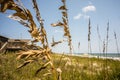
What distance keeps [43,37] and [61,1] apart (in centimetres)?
109

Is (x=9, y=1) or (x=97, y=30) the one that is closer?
(x=9, y=1)

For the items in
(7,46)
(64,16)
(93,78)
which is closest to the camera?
(64,16)

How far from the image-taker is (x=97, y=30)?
4.07 meters

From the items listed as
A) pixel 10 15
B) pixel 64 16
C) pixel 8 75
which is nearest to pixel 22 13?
pixel 10 15

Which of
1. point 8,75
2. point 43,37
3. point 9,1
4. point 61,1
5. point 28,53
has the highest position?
point 61,1

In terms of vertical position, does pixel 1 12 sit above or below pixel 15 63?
above

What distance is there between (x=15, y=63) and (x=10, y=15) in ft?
18.1

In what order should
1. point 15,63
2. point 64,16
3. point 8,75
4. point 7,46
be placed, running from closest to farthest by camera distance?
point 64,16, point 8,75, point 15,63, point 7,46

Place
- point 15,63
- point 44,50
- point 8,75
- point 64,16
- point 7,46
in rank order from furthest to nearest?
point 7,46, point 15,63, point 8,75, point 64,16, point 44,50

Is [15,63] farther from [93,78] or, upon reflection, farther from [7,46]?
[7,46]

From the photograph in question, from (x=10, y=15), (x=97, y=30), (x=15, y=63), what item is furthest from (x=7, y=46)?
(x=10, y=15)

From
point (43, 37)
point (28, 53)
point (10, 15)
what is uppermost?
point (10, 15)

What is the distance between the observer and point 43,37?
5.05 ft

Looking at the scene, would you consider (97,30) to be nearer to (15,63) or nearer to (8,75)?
(8,75)
